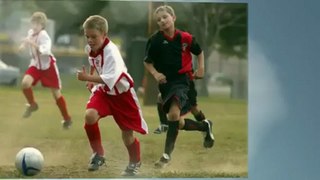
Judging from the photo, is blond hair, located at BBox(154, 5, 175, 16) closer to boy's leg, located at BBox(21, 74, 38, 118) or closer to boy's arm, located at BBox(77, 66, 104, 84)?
boy's arm, located at BBox(77, 66, 104, 84)

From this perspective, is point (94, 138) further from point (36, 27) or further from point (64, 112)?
point (36, 27)

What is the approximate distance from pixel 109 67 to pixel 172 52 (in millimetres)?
406

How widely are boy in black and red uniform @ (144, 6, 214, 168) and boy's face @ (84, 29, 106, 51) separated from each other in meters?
0.29

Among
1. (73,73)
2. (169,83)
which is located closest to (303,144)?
(169,83)

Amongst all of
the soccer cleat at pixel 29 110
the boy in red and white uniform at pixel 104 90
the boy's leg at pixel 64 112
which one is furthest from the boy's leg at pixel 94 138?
the soccer cleat at pixel 29 110

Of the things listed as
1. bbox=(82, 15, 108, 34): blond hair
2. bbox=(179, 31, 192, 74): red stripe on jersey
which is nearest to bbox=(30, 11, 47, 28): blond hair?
bbox=(82, 15, 108, 34): blond hair

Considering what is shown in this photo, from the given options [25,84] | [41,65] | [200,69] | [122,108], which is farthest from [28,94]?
[200,69]

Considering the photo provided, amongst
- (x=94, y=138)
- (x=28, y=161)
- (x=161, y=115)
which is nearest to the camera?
(x=28, y=161)

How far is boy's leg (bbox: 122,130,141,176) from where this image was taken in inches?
176

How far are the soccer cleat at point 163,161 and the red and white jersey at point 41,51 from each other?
880 millimetres

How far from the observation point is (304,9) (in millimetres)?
4703

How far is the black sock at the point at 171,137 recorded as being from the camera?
4.54 m

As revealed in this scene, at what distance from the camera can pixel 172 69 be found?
4551 millimetres

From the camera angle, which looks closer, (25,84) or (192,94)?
(25,84)
